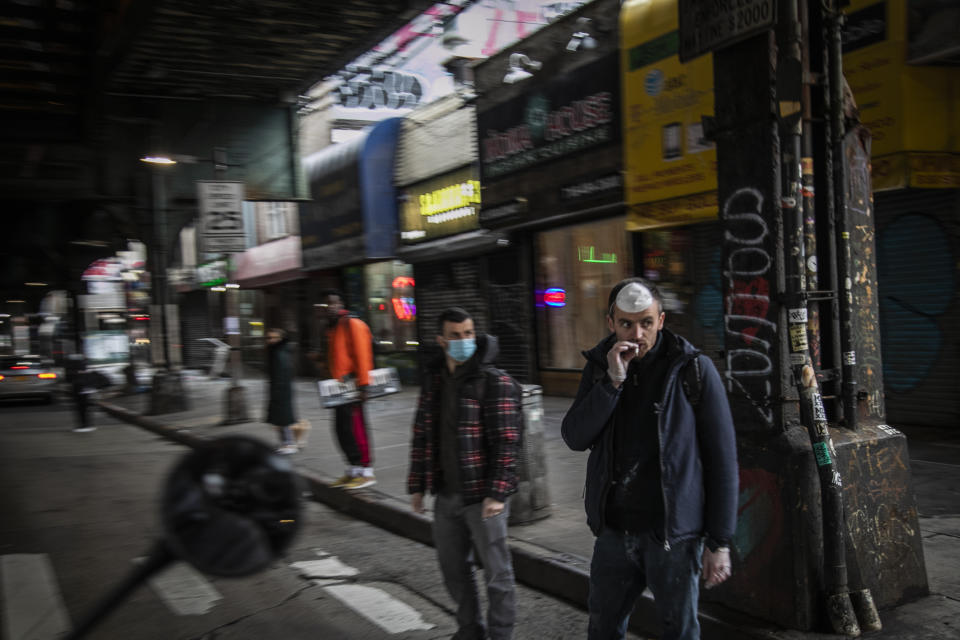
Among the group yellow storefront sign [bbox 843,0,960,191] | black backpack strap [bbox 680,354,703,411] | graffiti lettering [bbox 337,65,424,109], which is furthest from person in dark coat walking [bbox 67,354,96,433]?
black backpack strap [bbox 680,354,703,411]

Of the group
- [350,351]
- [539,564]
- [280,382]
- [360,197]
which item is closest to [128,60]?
[280,382]

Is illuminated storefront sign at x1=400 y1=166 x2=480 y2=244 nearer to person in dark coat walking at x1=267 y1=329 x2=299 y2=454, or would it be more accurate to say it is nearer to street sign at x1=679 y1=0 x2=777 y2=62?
person in dark coat walking at x1=267 y1=329 x2=299 y2=454

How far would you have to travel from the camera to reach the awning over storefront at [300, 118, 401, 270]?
1859cm

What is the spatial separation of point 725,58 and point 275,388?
771cm

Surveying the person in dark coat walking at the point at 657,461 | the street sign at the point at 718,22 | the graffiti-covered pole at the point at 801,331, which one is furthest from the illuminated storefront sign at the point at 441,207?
the person in dark coat walking at the point at 657,461

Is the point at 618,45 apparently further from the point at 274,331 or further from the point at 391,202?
the point at 391,202

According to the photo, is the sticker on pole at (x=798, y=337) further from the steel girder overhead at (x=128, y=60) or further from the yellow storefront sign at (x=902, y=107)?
the steel girder overhead at (x=128, y=60)

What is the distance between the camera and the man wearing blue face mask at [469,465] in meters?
4.00

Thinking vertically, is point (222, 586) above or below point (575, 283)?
below

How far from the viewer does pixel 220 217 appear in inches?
575

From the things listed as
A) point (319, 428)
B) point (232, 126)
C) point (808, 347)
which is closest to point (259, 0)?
point (232, 126)

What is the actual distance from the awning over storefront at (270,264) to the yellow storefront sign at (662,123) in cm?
1346

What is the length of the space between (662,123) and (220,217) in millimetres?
8358

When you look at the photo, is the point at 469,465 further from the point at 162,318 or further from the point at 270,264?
the point at 270,264
